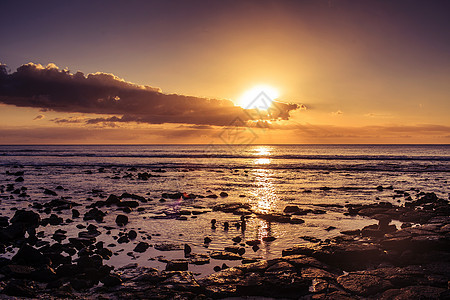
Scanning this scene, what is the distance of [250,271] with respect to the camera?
9.77 metres

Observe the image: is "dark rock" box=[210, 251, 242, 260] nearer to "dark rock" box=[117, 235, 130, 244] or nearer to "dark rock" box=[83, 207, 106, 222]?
"dark rock" box=[117, 235, 130, 244]

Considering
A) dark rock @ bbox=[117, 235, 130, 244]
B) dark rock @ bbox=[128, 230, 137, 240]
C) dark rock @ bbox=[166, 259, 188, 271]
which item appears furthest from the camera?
dark rock @ bbox=[128, 230, 137, 240]

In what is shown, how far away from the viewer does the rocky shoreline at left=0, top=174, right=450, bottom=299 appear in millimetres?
8453

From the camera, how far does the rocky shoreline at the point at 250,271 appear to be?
8.45 meters

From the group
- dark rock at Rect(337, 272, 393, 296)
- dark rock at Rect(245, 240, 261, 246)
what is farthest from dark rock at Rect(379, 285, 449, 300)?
dark rock at Rect(245, 240, 261, 246)

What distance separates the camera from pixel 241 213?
63.5ft

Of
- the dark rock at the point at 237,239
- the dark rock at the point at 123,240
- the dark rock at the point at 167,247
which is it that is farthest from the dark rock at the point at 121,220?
the dark rock at the point at 237,239

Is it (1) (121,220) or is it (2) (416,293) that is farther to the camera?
(1) (121,220)

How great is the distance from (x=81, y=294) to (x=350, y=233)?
11.5 metres

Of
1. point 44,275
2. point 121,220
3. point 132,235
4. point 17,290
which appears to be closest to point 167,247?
point 132,235

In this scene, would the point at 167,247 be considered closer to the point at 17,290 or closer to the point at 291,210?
the point at 17,290

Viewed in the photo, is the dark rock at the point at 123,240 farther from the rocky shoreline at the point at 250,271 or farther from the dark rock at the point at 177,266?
the dark rock at the point at 177,266

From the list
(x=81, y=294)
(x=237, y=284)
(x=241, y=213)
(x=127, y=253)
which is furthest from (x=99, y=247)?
(x=241, y=213)

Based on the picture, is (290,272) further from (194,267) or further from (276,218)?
(276,218)
